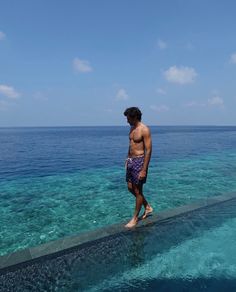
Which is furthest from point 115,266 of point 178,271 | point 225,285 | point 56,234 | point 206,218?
point 56,234

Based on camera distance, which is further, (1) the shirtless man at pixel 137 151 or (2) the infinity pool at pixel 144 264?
(1) the shirtless man at pixel 137 151

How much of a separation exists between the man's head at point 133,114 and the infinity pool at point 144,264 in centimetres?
187

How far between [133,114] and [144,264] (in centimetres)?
243

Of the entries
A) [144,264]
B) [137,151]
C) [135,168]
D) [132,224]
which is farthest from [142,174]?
[144,264]

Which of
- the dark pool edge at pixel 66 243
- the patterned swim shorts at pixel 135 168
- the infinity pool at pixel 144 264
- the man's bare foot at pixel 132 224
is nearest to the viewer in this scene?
the infinity pool at pixel 144 264

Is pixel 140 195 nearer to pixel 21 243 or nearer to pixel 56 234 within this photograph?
pixel 56 234

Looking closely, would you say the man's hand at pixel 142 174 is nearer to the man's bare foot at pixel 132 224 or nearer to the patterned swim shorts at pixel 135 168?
the patterned swim shorts at pixel 135 168

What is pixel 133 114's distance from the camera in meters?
4.63

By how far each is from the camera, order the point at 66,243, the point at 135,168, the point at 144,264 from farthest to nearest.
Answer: the point at 135,168 → the point at 66,243 → the point at 144,264

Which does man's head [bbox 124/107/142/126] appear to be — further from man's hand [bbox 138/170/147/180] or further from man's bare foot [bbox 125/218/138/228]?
man's bare foot [bbox 125/218/138/228]

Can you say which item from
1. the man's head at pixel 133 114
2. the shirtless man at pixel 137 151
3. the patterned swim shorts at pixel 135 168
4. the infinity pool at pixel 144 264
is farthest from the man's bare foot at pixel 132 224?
the man's head at pixel 133 114

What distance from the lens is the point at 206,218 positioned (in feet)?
15.9

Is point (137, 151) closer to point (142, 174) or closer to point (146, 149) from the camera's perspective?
point (146, 149)

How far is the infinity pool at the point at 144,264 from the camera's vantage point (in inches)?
114
